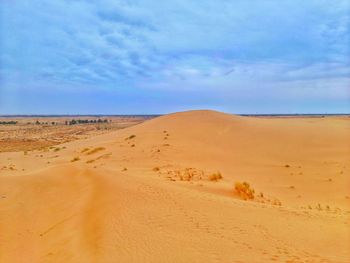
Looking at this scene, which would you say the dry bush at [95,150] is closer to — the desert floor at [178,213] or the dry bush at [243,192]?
the desert floor at [178,213]

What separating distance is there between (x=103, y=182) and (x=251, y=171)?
9.97 m

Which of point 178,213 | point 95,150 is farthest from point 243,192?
point 95,150

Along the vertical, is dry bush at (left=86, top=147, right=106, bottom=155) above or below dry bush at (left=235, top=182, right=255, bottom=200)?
above

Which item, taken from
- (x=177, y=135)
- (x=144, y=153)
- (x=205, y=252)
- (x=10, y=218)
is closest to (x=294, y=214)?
(x=205, y=252)

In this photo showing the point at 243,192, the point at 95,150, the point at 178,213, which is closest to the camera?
the point at 178,213

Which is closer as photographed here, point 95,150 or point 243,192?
point 243,192

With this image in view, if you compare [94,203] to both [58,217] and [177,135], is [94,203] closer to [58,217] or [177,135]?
[58,217]

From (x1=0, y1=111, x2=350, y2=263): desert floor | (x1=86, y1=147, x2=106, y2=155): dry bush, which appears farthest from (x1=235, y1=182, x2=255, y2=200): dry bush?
(x1=86, y1=147, x2=106, y2=155): dry bush

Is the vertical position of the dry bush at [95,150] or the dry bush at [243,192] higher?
the dry bush at [95,150]

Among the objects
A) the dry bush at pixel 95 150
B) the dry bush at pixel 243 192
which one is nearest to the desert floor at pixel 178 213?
the dry bush at pixel 243 192

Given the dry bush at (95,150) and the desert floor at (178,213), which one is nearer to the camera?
the desert floor at (178,213)

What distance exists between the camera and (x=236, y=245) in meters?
7.11

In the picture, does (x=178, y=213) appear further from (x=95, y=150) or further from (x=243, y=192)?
(x=95, y=150)

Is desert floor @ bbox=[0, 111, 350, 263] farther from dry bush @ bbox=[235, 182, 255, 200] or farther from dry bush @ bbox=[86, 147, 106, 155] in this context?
dry bush @ bbox=[86, 147, 106, 155]
